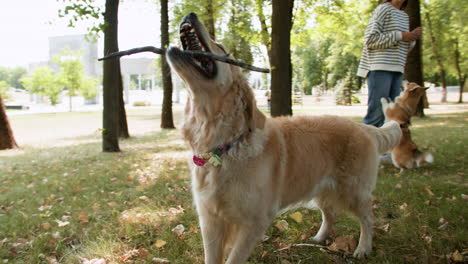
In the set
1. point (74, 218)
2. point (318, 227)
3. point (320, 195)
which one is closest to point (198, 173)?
point (320, 195)

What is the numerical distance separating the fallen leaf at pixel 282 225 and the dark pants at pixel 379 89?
2.94 metres

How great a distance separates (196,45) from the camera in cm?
238

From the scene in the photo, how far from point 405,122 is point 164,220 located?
410 cm

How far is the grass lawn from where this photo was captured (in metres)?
2.78

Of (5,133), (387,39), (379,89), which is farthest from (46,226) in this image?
(5,133)

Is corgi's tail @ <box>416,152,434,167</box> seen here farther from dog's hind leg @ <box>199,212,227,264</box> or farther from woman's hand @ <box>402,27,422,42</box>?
dog's hind leg @ <box>199,212,227,264</box>

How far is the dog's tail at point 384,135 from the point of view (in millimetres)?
3245

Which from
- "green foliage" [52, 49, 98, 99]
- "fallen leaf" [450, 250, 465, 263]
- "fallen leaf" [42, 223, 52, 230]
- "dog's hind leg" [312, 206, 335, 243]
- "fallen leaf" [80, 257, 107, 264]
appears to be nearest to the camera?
"fallen leaf" [450, 250, 465, 263]

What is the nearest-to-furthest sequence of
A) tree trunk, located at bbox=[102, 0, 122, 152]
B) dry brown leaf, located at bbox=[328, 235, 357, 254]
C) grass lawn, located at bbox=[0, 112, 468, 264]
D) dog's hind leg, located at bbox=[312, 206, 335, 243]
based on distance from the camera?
1. grass lawn, located at bbox=[0, 112, 468, 264]
2. dry brown leaf, located at bbox=[328, 235, 357, 254]
3. dog's hind leg, located at bbox=[312, 206, 335, 243]
4. tree trunk, located at bbox=[102, 0, 122, 152]

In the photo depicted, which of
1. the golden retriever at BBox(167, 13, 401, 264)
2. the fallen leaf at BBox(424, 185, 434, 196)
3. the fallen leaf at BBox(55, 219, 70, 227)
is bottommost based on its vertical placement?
the fallen leaf at BBox(55, 219, 70, 227)

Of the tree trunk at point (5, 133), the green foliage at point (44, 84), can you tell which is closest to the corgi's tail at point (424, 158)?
the tree trunk at point (5, 133)

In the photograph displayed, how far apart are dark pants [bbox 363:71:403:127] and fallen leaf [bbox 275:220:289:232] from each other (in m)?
2.94

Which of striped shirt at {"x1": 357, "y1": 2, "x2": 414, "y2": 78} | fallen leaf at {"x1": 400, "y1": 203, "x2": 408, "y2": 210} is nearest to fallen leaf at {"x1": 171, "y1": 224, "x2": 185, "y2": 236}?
fallen leaf at {"x1": 400, "y1": 203, "x2": 408, "y2": 210}

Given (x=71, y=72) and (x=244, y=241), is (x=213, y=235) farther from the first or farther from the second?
(x=71, y=72)
